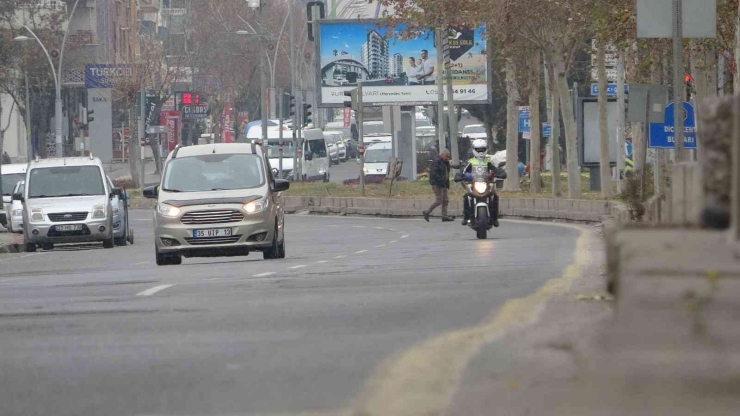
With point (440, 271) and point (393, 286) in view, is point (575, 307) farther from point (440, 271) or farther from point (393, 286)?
point (440, 271)

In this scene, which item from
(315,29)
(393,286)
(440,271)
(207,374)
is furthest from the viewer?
(315,29)

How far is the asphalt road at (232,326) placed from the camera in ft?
21.6

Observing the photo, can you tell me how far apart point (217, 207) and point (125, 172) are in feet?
223

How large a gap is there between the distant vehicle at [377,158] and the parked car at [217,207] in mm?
47931

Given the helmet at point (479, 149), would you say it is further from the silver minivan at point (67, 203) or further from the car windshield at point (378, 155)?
the car windshield at point (378, 155)

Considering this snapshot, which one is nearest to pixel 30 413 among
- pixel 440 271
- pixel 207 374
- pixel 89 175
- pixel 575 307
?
pixel 207 374

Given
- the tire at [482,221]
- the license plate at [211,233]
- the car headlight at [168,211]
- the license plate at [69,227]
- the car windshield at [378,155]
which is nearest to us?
the license plate at [211,233]

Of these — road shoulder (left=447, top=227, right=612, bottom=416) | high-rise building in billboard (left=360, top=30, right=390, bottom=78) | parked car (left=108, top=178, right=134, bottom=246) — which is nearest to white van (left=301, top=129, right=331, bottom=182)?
high-rise building in billboard (left=360, top=30, right=390, bottom=78)

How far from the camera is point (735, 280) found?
13.5 ft

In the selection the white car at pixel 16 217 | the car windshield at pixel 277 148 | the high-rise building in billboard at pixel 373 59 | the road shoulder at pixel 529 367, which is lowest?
the white car at pixel 16 217

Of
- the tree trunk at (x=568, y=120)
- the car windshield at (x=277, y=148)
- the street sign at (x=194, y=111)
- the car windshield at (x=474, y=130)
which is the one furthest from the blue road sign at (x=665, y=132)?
the car windshield at (x=474, y=130)

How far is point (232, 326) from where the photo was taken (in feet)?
30.7

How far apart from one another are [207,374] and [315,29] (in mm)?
59100

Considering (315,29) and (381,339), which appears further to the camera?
(315,29)
